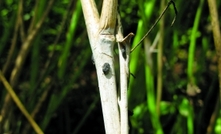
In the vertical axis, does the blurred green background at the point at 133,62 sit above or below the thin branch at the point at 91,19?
below

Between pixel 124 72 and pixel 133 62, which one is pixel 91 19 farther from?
pixel 133 62

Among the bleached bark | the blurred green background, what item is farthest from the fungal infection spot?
the blurred green background

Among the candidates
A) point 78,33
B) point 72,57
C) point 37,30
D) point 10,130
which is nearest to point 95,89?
point 78,33

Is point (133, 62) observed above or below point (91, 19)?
below

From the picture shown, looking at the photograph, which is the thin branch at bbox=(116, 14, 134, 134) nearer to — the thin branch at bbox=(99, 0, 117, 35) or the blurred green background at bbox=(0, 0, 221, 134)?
the thin branch at bbox=(99, 0, 117, 35)

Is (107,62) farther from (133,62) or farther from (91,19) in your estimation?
(133,62)

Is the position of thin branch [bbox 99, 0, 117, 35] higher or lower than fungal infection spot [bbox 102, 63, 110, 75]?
higher

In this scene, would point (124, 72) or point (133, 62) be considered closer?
point (124, 72)

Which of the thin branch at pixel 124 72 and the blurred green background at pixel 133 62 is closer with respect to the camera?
the thin branch at pixel 124 72

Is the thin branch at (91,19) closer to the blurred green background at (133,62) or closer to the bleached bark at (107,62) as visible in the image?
the bleached bark at (107,62)

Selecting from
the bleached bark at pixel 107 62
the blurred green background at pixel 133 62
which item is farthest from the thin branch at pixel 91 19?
the blurred green background at pixel 133 62

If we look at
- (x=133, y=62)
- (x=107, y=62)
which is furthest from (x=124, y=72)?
(x=133, y=62)
